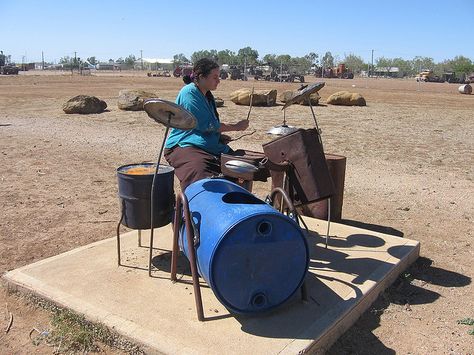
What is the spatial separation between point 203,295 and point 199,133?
1499 mm

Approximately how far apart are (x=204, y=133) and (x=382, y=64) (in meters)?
138

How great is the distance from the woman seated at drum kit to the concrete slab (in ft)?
2.54

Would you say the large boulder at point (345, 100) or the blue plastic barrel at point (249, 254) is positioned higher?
the large boulder at point (345, 100)

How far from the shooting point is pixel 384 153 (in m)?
9.99

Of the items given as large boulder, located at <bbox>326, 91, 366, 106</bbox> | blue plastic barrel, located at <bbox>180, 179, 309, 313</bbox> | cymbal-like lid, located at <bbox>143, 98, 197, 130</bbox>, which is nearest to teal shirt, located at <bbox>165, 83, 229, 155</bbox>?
cymbal-like lid, located at <bbox>143, 98, 197, 130</bbox>

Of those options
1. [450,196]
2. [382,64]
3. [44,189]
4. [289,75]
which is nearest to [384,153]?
[450,196]

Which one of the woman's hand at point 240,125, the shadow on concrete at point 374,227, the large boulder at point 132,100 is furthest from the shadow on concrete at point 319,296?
the large boulder at point 132,100

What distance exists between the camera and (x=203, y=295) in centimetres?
362

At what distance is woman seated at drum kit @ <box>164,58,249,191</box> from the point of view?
4371 millimetres

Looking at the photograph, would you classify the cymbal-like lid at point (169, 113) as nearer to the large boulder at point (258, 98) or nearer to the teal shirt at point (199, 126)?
the teal shirt at point (199, 126)

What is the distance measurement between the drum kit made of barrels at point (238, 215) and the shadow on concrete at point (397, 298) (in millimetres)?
438

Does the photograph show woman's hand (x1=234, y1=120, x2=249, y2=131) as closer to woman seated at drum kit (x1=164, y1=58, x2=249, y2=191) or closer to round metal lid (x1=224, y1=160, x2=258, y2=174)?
woman seated at drum kit (x1=164, y1=58, x2=249, y2=191)

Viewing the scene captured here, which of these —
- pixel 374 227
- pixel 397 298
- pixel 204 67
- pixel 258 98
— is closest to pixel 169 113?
pixel 204 67

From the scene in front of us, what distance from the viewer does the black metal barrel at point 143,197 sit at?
387 cm
